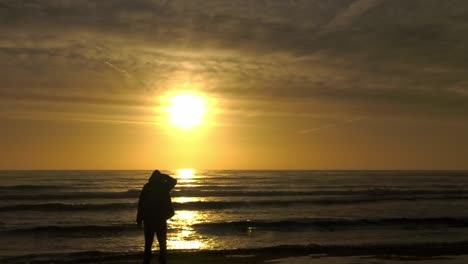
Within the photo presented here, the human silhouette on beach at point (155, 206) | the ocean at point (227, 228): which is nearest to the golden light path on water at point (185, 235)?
the ocean at point (227, 228)

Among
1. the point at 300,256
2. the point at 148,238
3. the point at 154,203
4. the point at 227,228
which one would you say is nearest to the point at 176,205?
the point at 227,228

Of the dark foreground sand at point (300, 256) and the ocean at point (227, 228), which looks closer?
the dark foreground sand at point (300, 256)

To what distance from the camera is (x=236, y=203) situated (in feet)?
125

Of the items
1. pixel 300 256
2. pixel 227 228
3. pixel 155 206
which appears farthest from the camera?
pixel 227 228

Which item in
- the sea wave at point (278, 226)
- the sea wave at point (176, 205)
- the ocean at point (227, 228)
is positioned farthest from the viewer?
the sea wave at point (176, 205)

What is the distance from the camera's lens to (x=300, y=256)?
1522 cm

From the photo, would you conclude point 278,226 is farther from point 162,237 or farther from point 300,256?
point 162,237

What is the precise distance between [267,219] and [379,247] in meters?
10.1

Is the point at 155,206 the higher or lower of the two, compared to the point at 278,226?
higher

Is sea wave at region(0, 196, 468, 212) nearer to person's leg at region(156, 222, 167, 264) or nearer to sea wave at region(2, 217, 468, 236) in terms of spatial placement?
sea wave at region(2, 217, 468, 236)

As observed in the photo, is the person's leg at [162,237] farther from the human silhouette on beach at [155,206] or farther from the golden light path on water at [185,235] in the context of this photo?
the golden light path on water at [185,235]

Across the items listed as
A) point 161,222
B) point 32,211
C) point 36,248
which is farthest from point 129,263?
point 32,211

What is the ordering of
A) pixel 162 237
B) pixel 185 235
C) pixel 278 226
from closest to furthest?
pixel 162 237 < pixel 185 235 < pixel 278 226

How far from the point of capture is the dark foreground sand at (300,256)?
14.4 meters
